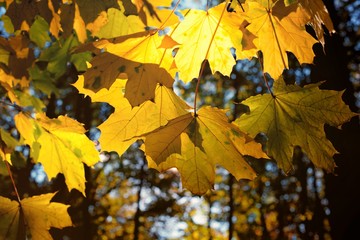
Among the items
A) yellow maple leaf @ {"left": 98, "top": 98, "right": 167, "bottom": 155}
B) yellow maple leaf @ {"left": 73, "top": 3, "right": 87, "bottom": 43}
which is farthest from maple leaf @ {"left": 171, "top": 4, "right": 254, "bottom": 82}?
yellow maple leaf @ {"left": 73, "top": 3, "right": 87, "bottom": 43}

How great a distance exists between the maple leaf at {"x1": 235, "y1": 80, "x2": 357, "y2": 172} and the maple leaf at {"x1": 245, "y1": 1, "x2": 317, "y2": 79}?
11 centimetres

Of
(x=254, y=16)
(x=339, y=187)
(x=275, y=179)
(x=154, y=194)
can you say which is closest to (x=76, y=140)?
(x=254, y=16)

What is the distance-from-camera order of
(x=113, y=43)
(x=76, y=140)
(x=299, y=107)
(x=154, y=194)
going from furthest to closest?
(x=154, y=194)
(x=76, y=140)
(x=299, y=107)
(x=113, y=43)

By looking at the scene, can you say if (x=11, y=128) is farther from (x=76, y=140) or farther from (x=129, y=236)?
(x=76, y=140)

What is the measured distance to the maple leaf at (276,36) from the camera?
5.16ft

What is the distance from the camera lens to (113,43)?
1.36 meters

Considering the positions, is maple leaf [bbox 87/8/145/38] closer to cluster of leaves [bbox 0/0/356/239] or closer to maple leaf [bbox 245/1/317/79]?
cluster of leaves [bbox 0/0/356/239]

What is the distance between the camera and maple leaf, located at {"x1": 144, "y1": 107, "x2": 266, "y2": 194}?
1404 mm

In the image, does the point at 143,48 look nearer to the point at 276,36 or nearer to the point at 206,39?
the point at 206,39

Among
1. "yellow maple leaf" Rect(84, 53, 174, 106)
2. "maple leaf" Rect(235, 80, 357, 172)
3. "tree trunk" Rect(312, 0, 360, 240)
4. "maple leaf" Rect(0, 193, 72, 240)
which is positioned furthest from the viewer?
"tree trunk" Rect(312, 0, 360, 240)

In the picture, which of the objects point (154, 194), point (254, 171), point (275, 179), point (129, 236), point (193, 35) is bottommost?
point (129, 236)

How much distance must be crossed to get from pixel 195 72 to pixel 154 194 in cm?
1185

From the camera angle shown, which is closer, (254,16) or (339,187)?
(254,16)

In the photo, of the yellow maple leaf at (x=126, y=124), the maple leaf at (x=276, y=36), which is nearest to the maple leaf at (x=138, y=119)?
the yellow maple leaf at (x=126, y=124)
